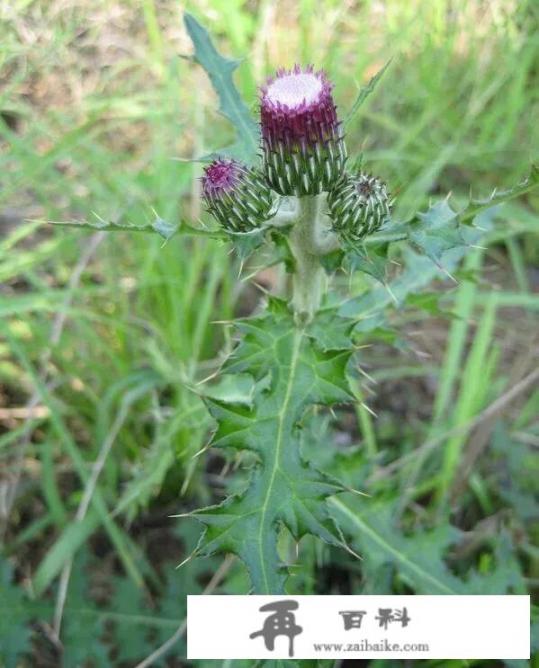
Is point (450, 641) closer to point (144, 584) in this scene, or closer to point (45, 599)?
point (144, 584)

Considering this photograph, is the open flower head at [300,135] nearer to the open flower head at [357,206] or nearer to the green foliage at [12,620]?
the open flower head at [357,206]

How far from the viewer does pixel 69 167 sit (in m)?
3.89

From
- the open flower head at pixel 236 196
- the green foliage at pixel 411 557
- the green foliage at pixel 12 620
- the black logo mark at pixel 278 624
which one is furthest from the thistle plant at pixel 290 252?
the green foliage at pixel 12 620

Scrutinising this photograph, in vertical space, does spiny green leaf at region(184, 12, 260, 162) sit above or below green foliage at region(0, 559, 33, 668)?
above

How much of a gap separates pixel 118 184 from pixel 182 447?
1109 millimetres

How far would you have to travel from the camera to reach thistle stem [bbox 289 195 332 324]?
1.65 metres

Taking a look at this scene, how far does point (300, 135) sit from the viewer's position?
1505 mm

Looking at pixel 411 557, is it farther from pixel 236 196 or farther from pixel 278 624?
pixel 236 196

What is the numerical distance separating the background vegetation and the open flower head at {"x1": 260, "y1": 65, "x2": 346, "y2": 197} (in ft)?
0.84

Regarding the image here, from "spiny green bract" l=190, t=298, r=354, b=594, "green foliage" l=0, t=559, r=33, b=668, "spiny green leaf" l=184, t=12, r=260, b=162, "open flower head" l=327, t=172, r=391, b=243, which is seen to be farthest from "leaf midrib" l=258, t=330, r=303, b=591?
"green foliage" l=0, t=559, r=33, b=668

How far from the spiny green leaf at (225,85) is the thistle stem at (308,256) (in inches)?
10.2

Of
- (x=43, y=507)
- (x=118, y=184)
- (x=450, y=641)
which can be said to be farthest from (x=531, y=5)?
(x=43, y=507)

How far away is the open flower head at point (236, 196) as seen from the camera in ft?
5.03

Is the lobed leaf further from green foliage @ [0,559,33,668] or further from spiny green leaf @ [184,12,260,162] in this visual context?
green foliage @ [0,559,33,668]
